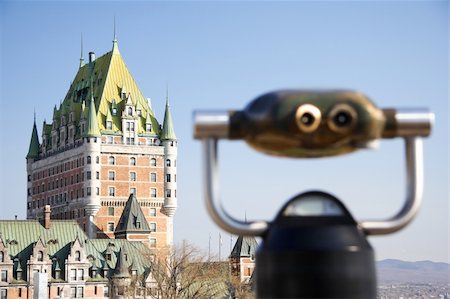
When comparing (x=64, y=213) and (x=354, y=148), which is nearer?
(x=354, y=148)

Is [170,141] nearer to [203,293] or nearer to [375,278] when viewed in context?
[203,293]

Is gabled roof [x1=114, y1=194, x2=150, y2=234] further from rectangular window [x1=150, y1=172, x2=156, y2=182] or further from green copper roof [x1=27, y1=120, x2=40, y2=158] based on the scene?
green copper roof [x1=27, y1=120, x2=40, y2=158]

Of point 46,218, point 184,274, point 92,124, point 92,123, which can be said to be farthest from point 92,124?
point 184,274

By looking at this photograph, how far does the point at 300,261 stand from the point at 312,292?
101 mm

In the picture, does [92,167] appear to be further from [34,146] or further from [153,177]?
[34,146]

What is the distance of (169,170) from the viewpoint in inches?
4198

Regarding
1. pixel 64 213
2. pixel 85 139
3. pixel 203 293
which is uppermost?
pixel 85 139

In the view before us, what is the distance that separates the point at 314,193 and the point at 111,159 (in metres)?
102

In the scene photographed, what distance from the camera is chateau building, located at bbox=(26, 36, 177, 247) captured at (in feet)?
338

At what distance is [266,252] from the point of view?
3.30 meters

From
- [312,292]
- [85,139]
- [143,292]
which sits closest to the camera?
[312,292]

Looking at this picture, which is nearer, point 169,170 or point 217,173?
point 217,173

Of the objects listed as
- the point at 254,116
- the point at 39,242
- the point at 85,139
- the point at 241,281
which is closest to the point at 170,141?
the point at 85,139

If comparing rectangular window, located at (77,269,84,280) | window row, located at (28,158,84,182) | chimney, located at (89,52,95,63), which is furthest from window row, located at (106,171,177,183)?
rectangular window, located at (77,269,84,280)
